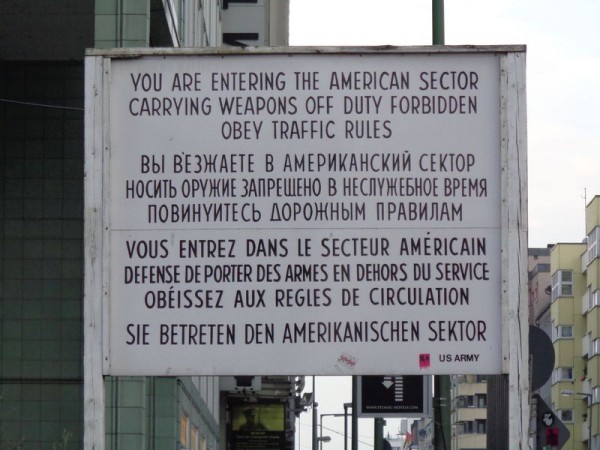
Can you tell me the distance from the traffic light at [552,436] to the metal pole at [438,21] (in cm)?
516

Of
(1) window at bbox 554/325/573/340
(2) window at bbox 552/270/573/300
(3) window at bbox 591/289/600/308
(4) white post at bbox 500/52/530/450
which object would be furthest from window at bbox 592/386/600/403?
(4) white post at bbox 500/52/530/450

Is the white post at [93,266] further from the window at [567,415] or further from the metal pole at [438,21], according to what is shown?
the window at [567,415]

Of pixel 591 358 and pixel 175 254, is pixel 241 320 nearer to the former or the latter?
pixel 175 254

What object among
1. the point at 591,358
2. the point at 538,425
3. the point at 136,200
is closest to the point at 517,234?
the point at 136,200

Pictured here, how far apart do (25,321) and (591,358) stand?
9685cm

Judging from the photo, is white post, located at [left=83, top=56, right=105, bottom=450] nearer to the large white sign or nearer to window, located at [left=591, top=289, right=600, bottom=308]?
the large white sign

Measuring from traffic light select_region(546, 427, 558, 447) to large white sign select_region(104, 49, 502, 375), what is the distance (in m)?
10.6

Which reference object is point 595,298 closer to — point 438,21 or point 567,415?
point 567,415

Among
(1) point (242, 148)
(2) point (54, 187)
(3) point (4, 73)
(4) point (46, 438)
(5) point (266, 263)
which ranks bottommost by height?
(4) point (46, 438)

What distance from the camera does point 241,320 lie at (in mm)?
9133

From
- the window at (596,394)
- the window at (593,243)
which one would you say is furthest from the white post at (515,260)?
the window at (593,243)

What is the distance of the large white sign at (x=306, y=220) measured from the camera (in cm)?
909

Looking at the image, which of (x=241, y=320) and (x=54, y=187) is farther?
(x=54, y=187)

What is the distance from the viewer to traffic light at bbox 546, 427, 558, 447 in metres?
19.4
